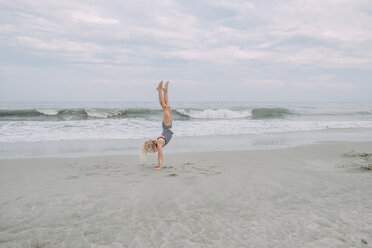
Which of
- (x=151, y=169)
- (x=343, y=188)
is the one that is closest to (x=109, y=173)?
(x=151, y=169)

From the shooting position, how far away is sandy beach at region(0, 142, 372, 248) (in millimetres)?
3201

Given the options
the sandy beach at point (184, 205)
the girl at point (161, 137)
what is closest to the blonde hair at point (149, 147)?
the girl at point (161, 137)

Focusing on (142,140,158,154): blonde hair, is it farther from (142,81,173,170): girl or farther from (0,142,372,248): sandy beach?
(0,142,372,248): sandy beach

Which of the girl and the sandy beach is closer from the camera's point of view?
the sandy beach

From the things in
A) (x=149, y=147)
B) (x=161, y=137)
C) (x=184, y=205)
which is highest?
(x=161, y=137)

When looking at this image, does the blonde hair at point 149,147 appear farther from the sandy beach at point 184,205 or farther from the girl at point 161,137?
the sandy beach at point 184,205

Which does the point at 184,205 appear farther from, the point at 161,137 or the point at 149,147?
the point at 161,137

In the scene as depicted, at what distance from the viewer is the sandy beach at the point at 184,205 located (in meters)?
3.20

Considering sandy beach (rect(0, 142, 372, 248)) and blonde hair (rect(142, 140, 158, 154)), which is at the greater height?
blonde hair (rect(142, 140, 158, 154))

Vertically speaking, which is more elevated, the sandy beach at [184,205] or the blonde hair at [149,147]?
the blonde hair at [149,147]

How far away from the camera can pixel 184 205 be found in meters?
4.17

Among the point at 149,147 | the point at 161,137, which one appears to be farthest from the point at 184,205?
the point at 161,137

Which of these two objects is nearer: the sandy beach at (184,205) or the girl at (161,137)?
the sandy beach at (184,205)

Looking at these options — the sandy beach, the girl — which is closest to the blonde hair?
the girl
